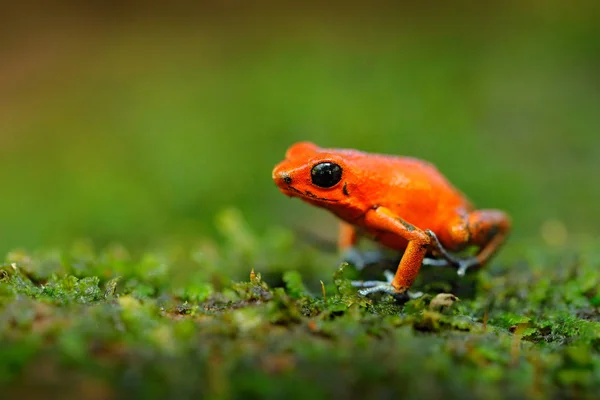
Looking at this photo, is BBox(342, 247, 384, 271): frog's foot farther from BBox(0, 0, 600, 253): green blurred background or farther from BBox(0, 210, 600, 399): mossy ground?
BBox(0, 0, 600, 253): green blurred background

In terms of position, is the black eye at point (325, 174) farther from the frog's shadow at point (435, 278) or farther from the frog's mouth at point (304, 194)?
the frog's shadow at point (435, 278)

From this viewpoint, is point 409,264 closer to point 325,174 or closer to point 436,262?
point 436,262

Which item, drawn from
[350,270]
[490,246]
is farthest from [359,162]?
[490,246]

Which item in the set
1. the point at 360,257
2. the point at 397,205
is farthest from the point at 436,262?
the point at 360,257

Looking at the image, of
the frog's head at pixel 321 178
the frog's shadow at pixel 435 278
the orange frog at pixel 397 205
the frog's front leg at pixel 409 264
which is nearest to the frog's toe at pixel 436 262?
the orange frog at pixel 397 205

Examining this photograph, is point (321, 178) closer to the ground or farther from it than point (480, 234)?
farther from it

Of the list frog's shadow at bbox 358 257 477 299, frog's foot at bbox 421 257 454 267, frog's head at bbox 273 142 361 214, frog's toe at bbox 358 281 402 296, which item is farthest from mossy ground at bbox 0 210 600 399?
frog's head at bbox 273 142 361 214

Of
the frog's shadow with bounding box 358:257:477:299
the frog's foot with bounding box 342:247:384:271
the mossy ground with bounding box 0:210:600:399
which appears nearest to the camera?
the mossy ground with bounding box 0:210:600:399
